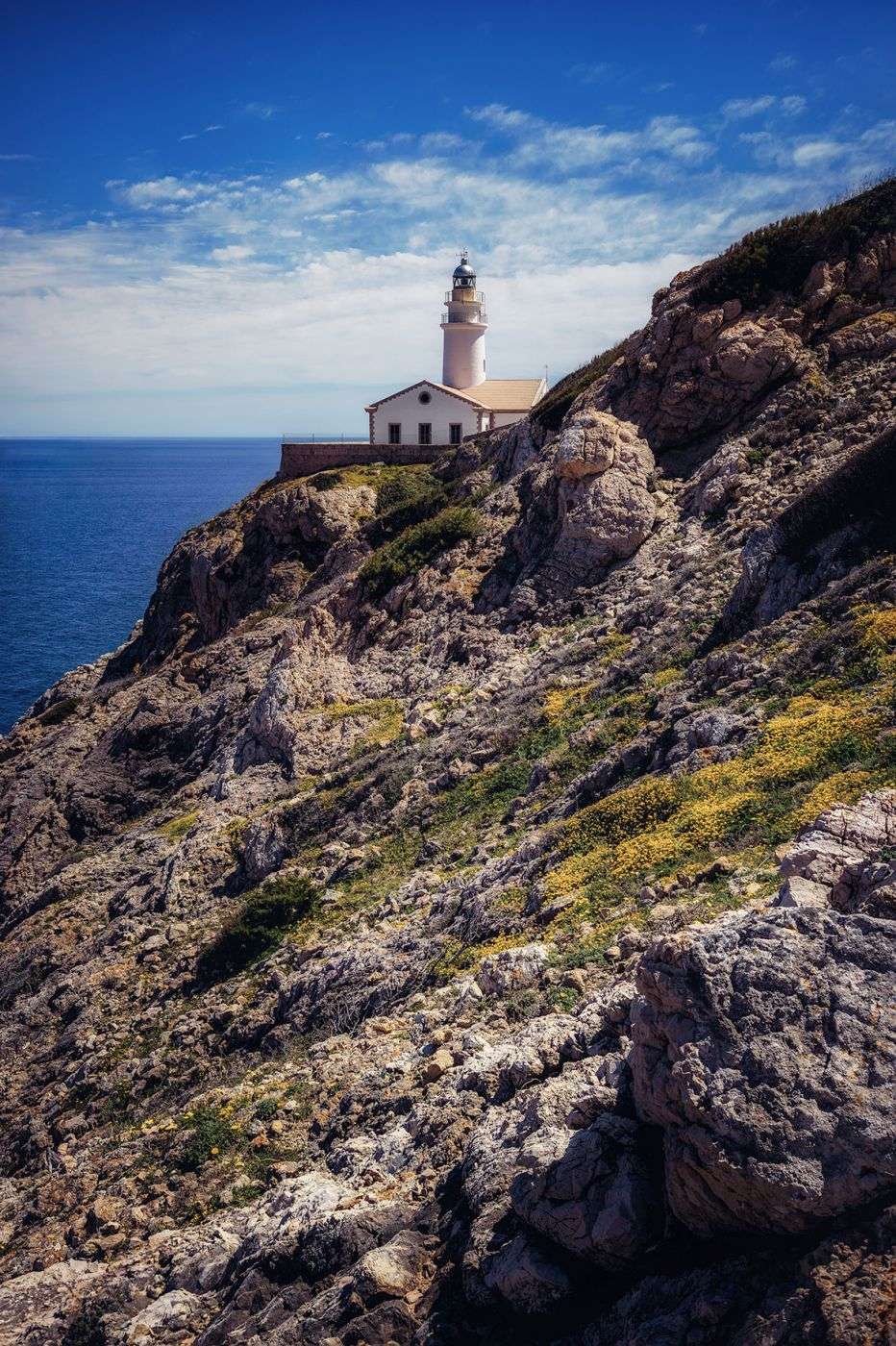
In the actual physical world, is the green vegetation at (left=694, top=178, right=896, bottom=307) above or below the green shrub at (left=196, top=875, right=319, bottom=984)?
above

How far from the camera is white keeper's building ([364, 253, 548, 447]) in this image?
54219 millimetres

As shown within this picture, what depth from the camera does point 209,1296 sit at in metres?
10.2

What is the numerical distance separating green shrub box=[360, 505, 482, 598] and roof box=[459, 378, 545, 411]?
26.0 meters

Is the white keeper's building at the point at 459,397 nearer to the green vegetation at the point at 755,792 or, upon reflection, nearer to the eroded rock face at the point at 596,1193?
the green vegetation at the point at 755,792

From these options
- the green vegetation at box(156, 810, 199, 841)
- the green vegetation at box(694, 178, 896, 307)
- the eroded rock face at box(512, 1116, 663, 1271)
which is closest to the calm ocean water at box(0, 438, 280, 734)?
the green vegetation at box(156, 810, 199, 841)

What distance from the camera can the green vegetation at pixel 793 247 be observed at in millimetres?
24656

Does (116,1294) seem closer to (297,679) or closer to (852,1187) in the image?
(852,1187)

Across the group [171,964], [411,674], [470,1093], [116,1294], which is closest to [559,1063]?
[470,1093]

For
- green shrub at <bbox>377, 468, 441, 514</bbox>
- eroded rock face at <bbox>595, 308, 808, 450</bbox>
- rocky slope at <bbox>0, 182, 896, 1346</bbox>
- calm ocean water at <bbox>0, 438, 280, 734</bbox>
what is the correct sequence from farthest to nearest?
calm ocean water at <bbox>0, 438, 280, 734</bbox> → green shrub at <bbox>377, 468, 441, 514</bbox> → eroded rock face at <bbox>595, 308, 808, 450</bbox> → rocky slope at <bbox>0, 182, 896, 1346</bbox>

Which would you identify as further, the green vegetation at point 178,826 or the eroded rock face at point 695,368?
the green vegetation at point 178,826

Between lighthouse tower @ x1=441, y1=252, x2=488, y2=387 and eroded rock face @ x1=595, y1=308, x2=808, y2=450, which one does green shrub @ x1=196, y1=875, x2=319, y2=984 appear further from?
lighthouse tower @ x1=441, y1=252, x2=488, y2=387

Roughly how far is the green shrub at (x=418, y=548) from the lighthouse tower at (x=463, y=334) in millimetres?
30599

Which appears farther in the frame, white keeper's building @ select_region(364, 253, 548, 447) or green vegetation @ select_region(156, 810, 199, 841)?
white keeper's building @ select_region(364, 253, 548, 447)

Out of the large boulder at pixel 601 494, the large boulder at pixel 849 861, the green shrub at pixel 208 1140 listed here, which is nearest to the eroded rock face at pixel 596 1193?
the large boulder at pixel 849 861
